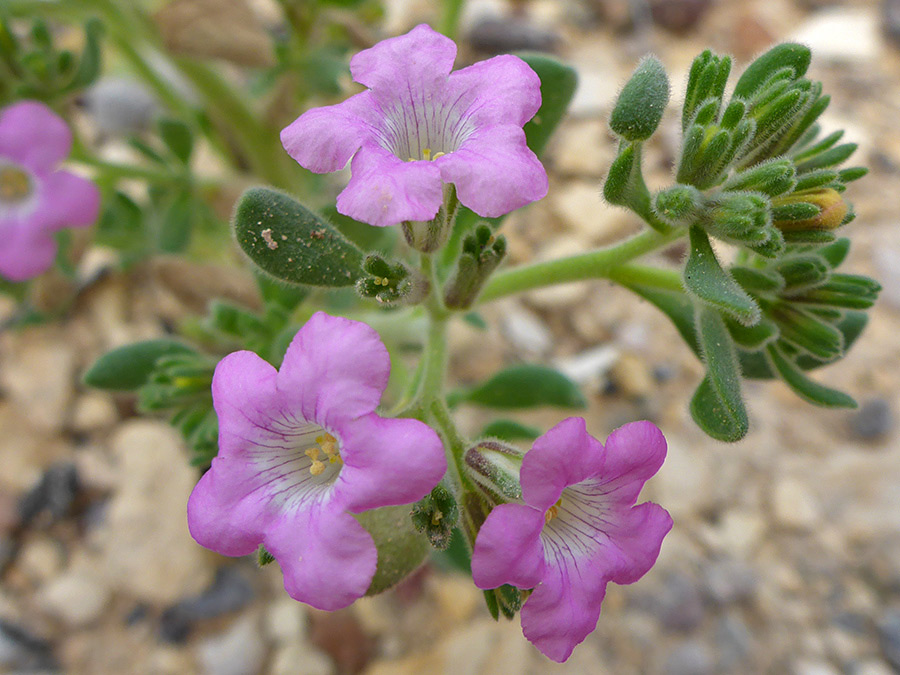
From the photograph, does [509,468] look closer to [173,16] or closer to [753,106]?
[753,106]

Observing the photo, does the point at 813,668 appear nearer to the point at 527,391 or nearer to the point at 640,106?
the point at 527,391

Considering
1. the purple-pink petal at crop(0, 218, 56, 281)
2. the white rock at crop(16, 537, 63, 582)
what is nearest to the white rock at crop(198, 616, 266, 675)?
the white rock at crop(16, 537, 63, 582)

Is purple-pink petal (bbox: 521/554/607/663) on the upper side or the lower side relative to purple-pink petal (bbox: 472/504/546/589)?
lower

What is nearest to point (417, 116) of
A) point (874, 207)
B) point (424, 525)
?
point (424, 525)

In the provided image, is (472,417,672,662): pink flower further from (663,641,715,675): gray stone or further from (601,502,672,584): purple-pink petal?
(663,641,715,675): gray stone

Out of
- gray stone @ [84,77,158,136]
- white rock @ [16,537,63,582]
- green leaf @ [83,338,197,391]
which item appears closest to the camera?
green leaf @ [83,338,197,391]

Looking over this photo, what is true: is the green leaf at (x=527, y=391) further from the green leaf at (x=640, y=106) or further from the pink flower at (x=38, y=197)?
the pink flower at (x=38, y=197)

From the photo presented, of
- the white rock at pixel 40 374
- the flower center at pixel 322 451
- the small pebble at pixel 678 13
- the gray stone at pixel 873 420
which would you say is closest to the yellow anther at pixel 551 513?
the flower center at pixel 322 451
